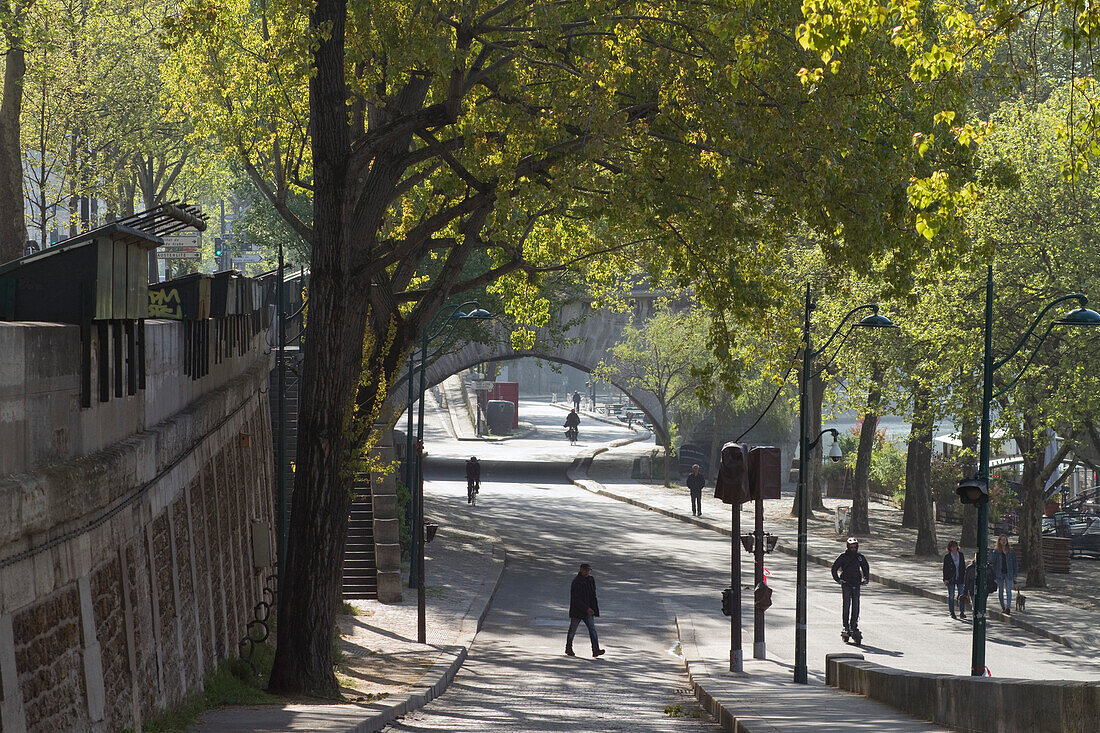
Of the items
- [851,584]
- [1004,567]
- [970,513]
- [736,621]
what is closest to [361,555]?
[736,621]

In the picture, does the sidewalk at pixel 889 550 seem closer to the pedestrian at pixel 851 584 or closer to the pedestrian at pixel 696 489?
the pedestrian at pixel 696 489

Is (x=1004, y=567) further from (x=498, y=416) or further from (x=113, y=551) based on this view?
(x=498, y=416)

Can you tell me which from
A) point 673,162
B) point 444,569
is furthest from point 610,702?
point 444,569

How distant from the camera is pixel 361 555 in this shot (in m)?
26.0

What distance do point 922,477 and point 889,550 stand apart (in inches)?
101

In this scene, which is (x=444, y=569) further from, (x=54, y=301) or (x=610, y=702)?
(x=54, y=301)

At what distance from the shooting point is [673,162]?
13.2 metres

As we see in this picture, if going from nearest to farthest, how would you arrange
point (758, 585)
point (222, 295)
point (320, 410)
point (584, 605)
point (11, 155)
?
point (320, 410) → point (222, 295) → point (758, 585) → point (584, 605) → point (11, 155)

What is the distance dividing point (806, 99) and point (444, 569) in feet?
64.4

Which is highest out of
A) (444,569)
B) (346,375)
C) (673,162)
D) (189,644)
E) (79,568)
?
(673,162)

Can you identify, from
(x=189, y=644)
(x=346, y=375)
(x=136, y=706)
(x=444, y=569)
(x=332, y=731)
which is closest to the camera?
(x=136, y=706)

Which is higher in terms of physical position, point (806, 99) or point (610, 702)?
point (806, 99)

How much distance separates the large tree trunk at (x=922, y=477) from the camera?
1205 inches

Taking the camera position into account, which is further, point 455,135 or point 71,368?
point 455,135
